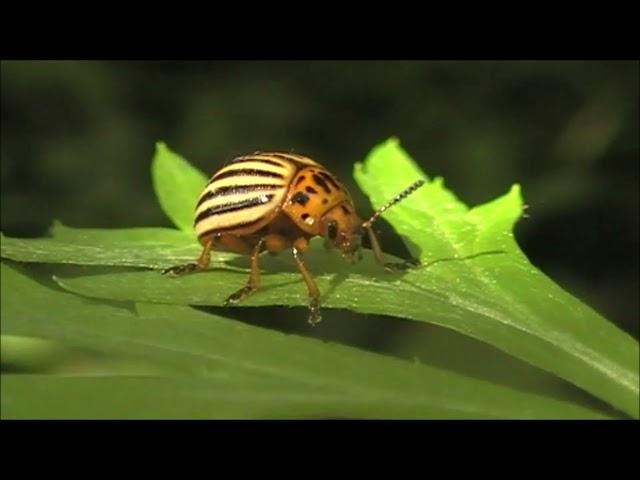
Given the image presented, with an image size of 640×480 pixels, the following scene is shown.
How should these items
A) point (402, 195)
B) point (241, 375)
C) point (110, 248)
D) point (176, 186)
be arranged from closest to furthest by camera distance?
1. point (241, 375)
2. point (110, 248)
3. point (402, 195)
4. point (176, 186)

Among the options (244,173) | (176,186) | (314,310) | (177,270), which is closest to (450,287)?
(314,310)

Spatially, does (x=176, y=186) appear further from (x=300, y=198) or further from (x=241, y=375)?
(x=241, y=375)

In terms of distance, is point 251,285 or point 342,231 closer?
point 251,285

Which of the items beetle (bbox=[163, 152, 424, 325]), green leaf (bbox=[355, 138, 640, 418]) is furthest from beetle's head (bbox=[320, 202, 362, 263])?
green leaf (bbox=[355, 138, 640, 418])

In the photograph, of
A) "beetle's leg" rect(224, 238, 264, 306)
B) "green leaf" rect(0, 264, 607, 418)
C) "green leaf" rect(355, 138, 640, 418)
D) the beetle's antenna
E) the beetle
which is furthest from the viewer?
the beetle

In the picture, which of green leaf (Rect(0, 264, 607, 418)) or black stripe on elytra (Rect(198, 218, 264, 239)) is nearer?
green leaf (Rect(0, 264, 607, 418))

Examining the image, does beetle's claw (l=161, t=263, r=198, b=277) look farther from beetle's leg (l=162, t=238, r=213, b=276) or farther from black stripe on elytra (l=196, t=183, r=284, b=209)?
black stripe on elytra (l=196, t=183, r=284, b=209)

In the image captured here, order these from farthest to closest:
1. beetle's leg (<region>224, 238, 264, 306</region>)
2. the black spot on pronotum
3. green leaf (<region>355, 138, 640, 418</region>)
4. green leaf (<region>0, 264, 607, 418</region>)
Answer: the black spot on pronotum, beetle's leg (<region>224, 238, 264, 306</region>), green leaf (<region>355, 138, 640, 418</region>), green leaf (<region>0, 264, 607, 418</region>)
